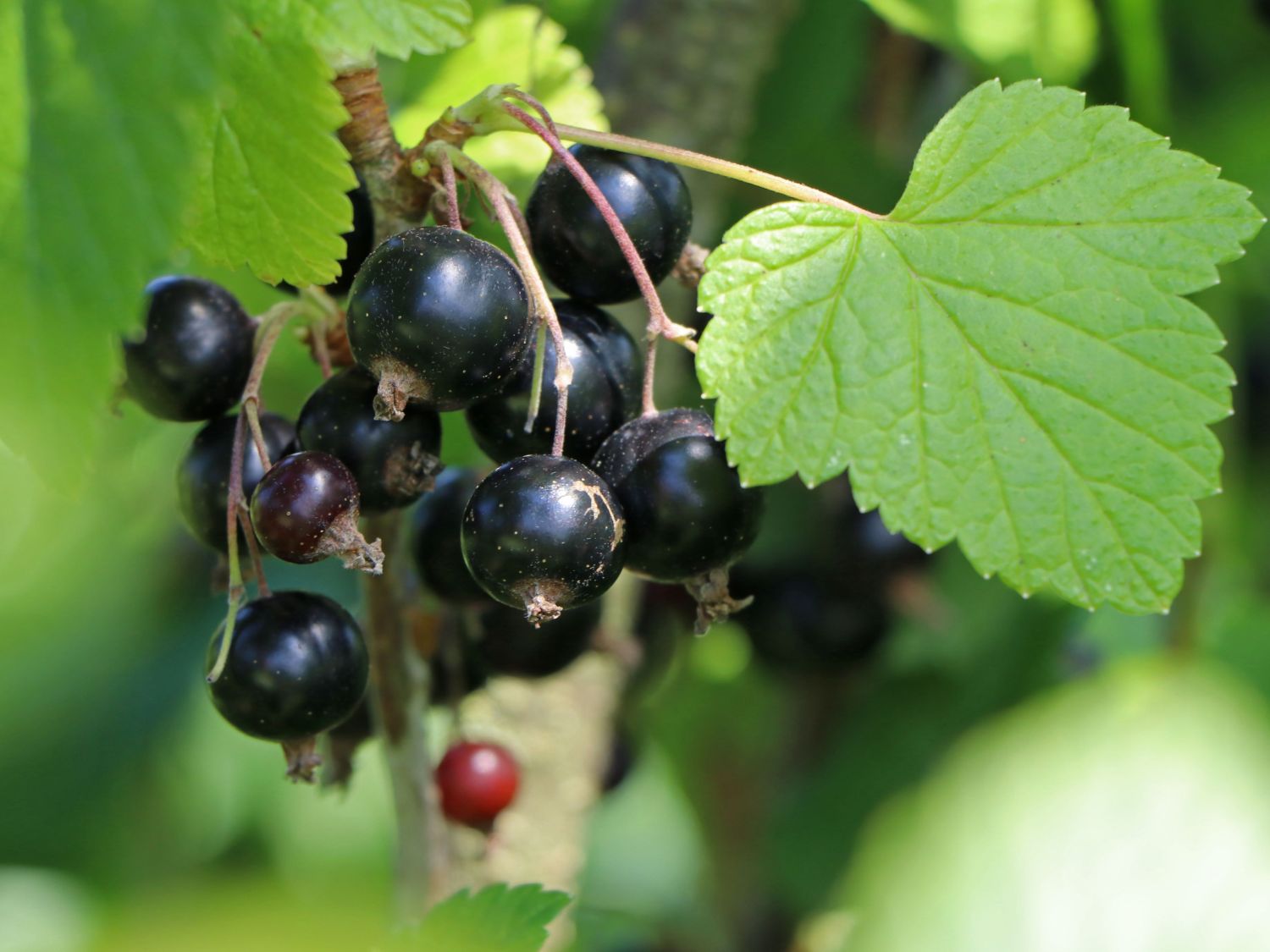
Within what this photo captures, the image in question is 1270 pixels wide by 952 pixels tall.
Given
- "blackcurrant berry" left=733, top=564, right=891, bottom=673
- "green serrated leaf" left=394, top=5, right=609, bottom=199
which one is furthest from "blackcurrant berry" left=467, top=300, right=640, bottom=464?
"blackcurrant berry" left=733, top=564, right=891, bottom=673

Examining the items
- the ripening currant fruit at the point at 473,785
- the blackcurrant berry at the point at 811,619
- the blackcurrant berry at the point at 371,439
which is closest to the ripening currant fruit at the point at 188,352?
the blackcurrant berry at the point at 371,439

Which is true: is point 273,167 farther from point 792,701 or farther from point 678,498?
point 792,701

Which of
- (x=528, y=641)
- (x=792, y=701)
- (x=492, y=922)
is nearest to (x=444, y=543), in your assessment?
(x=528, y=641)

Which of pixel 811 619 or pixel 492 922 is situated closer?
pixel 492 922

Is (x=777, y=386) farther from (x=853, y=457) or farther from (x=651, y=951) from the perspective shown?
(x=651, y=951)

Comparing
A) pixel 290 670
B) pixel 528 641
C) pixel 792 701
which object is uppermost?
pixel 290 670

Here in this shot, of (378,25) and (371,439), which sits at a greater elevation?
(378,25)

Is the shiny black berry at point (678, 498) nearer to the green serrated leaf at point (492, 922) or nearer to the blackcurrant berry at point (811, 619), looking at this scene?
the green serrated leaf at point (492, 922)

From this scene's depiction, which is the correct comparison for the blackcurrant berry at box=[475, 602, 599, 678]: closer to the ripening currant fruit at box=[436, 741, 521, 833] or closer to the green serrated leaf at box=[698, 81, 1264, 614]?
the ripening currant fruit at box=[436, 741, 521, 833]
